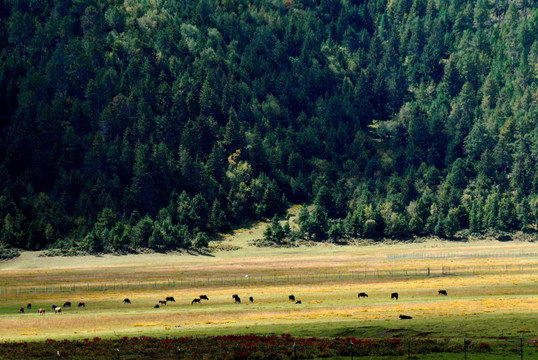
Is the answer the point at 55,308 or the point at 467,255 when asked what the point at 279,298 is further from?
the point at 467,255

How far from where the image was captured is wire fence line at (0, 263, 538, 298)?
13350cm

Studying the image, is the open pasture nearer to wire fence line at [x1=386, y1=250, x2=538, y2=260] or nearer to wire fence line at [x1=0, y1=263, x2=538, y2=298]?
wire fence line at [x1=0, y1=263, x2=538, y2=298]

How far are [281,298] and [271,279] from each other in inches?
1287

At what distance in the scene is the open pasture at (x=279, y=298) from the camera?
8081 cm

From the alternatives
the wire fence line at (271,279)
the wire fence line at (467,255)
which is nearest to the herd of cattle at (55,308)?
the wire fence line at (271,279)

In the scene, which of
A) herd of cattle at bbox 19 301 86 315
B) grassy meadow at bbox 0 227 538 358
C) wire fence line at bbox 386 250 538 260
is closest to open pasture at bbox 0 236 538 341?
grassy meadow at bbox 0 227 538 358

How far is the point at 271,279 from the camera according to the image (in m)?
143

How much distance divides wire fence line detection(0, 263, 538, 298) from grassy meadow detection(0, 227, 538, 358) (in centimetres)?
21

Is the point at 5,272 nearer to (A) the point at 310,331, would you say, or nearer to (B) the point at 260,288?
(B) the point at 260,288

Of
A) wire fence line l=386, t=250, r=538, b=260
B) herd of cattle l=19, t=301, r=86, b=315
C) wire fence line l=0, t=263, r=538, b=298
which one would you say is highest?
herd of cattle l=19, t=301, r=86, b=315

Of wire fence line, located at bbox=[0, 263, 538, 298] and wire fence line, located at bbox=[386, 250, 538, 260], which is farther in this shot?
wire fence line, located at bbox=[386, 250, 538, 260]

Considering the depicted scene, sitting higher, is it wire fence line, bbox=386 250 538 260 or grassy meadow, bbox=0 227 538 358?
grassy meadow, bbox=0 227 538 358

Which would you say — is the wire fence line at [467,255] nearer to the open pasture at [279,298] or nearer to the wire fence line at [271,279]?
the open pasture at [279,298]

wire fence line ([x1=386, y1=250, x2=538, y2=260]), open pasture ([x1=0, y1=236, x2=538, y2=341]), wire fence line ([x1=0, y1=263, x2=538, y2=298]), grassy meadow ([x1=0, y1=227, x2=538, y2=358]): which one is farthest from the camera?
wire fence line ([x1=386, y1=250, x2=538, y2=260])
